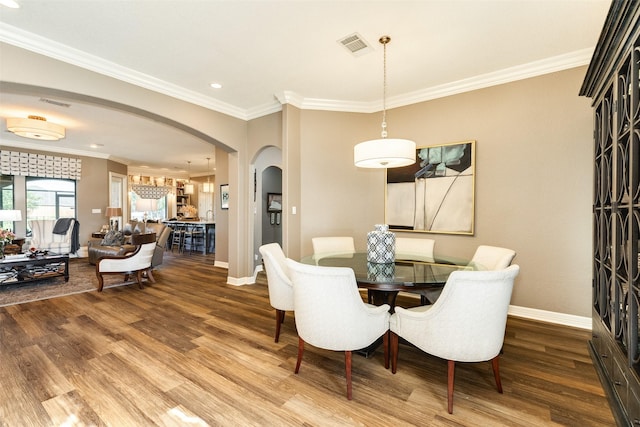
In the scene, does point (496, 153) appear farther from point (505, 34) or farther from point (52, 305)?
point (52, 305)

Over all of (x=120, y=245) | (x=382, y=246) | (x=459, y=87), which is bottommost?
(x=120, y=245)

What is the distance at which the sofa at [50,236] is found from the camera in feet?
20.7

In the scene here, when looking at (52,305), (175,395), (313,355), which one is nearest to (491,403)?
(313,355)

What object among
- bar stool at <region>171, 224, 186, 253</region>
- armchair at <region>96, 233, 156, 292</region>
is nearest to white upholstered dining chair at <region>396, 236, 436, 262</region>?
armchair at <region>96, 233, 156, 292</region>

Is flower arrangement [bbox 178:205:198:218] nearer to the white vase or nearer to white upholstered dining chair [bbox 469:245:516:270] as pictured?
the white vase

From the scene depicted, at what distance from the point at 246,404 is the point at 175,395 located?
1.63 feet

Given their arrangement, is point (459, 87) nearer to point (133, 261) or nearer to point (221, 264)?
point (133, 261)

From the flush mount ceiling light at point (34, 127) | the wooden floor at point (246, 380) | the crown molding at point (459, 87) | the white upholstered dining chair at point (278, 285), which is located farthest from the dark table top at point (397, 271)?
the flush mount ceiling light at point (34, 127)

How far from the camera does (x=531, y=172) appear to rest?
3.20 meters

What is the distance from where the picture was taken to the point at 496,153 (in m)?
3.40

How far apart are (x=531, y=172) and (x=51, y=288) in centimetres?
683

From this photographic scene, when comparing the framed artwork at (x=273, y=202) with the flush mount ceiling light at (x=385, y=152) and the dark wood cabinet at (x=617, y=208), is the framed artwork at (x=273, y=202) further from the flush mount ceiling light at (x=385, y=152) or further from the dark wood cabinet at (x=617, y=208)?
the dark wood cabinet at (x=617, y=208)

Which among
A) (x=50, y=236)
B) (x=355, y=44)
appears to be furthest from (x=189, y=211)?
(x=355, y=44)

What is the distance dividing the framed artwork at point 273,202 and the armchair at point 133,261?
2.12m
